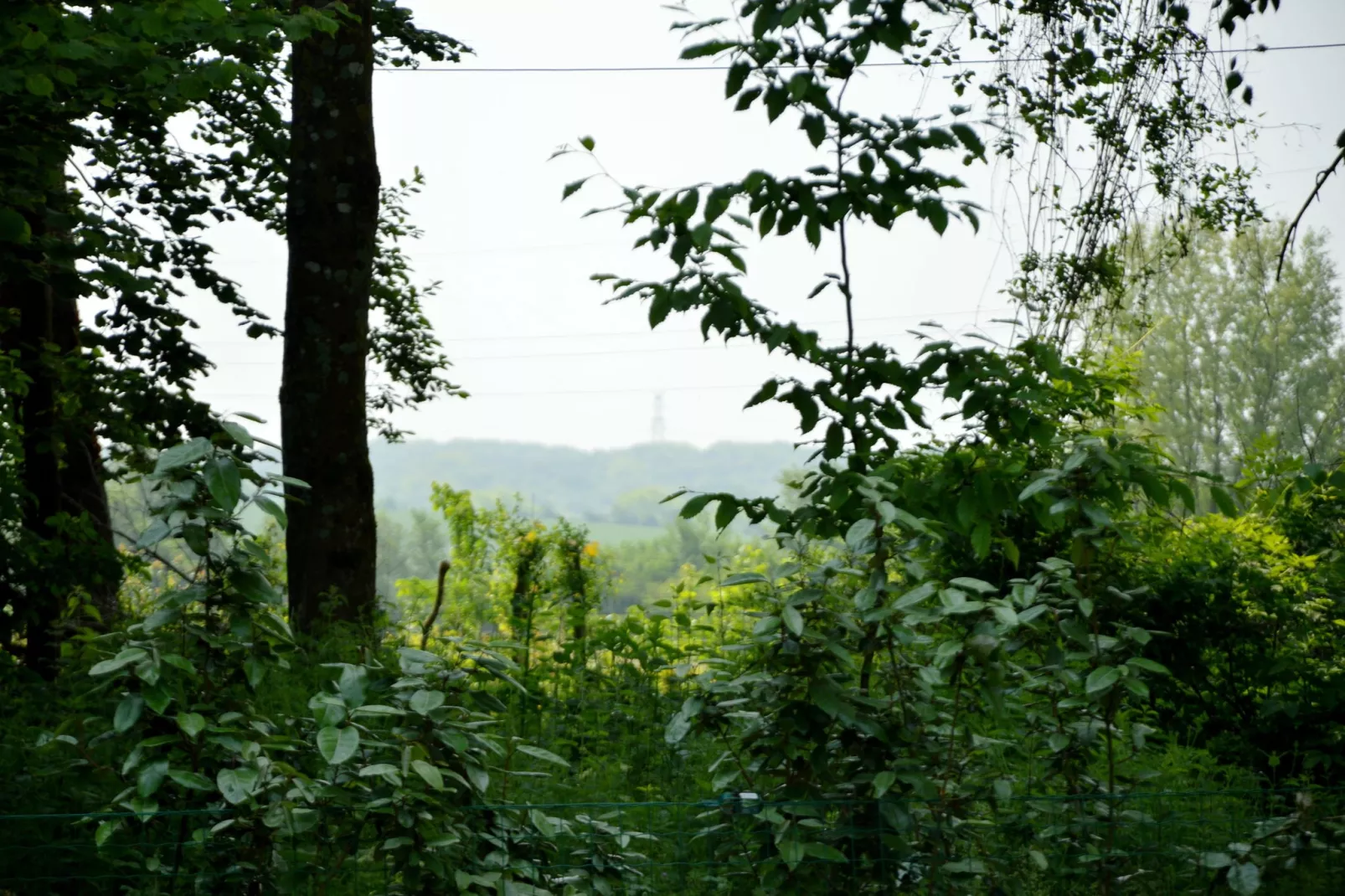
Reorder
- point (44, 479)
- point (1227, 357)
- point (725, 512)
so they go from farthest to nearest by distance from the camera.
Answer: point (1227, 357)
point (44, 479)
point (725, 512)

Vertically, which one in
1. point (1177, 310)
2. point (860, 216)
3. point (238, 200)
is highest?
point (1177, 310)

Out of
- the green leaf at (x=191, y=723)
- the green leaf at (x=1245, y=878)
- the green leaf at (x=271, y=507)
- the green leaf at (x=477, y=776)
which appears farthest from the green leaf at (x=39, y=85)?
the green leaf at (x=1245, y=878)

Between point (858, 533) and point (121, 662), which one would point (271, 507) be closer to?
point (121, 662)

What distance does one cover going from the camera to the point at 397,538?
280 feet

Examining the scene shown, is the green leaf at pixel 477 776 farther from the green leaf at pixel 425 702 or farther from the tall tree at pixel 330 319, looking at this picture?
the tall tree at pixel 330 319

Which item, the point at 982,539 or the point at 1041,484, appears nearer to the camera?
the point at 1041,484

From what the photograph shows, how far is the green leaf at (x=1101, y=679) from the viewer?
2492 mm

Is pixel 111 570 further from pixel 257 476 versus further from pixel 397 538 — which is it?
pixel 397 538

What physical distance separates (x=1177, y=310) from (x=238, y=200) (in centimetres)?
4336

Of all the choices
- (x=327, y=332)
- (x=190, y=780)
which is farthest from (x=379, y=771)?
(x=327, y=332)

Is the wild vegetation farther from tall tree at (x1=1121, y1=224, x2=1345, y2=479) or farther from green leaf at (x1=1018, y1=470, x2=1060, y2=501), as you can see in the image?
tall tree at (x1=1121, y1=224, x2=1345, y2=479)

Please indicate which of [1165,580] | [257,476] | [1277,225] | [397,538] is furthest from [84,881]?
[397,538]

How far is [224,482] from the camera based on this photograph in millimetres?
2291

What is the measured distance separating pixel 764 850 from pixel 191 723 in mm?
1250
